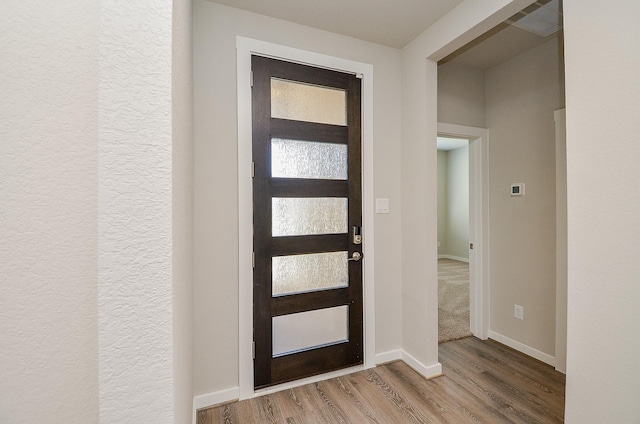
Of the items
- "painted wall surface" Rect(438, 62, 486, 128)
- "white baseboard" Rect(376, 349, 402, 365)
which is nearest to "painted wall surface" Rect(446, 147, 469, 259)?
"painted wall surface" Rect(438, 62, 486, 128)

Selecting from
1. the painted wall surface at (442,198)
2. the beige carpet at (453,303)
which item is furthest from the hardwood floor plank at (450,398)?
the painted wall surface at (442,198)

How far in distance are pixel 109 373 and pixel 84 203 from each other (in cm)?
41

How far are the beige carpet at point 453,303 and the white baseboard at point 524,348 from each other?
0.82 feet

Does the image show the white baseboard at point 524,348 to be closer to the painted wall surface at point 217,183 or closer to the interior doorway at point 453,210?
the interior doorway at point 453,210

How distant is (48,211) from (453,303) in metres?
4.22

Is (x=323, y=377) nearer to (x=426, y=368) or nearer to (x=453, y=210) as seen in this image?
(x=426, y=368)

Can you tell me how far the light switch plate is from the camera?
2.26 m

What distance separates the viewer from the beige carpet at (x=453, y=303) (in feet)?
9.55

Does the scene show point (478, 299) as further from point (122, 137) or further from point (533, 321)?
point (122, 137)

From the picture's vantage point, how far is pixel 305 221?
202cm

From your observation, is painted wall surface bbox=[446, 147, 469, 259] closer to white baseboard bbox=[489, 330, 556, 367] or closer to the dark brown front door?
white baseboard bbox=[489, 330, 556, 367]

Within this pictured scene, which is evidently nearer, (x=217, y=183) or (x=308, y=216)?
(x=217, y=183)

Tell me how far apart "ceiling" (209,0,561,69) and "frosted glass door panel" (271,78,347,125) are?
17.7 inches

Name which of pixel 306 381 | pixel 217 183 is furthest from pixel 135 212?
pixel 306 381
